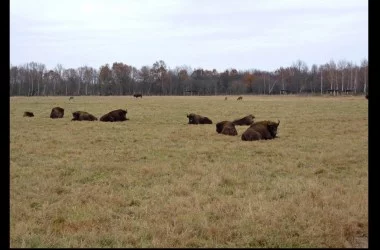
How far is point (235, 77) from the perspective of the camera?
435 feet

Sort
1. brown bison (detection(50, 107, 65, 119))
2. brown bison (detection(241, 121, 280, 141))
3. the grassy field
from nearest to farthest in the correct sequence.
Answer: the grassy field, brown bison (detection(241, 121, 280, 141)), brown bison (detection(50, 107, 65, 119))

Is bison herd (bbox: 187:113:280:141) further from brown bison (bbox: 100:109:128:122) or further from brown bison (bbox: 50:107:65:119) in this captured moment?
brown bison (bbox: 50:107:65:119)

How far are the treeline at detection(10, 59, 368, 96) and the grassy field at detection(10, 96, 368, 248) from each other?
99094 mm

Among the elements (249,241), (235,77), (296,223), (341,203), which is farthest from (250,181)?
(235,77)

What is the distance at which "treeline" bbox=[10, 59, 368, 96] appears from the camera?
113938 millimetres

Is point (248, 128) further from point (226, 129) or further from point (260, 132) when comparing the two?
point (226, 129)

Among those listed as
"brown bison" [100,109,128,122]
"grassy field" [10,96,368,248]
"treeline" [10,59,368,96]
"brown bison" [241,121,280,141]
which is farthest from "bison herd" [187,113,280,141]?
"treeline" [10,59,368,96]

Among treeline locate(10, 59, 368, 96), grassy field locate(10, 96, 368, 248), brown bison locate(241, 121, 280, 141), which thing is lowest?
grassy field locate(10, 96, 368, 248)

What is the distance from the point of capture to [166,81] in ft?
414

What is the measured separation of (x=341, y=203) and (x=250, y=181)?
7.75 feet

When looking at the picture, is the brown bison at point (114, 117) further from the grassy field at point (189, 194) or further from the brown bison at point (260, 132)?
the brown bison at point (260, 132)

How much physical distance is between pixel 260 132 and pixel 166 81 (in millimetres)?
111377

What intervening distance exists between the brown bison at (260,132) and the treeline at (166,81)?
94.5 metres

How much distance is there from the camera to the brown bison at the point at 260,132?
15773 mm
